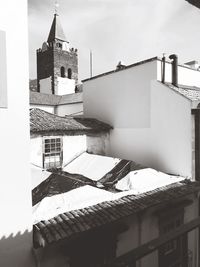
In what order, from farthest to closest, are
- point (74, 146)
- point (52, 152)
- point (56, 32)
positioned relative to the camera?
point (56, 32) < point (74, 146) < point (52, 152)

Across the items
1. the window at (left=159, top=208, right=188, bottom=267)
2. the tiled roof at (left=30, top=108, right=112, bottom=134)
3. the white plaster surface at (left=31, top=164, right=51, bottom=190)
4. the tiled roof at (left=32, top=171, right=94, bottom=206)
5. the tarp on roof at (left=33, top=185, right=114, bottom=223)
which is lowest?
the window at (left=159, top=208, right=188, bottom=267)

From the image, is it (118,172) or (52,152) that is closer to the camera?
(118,172)

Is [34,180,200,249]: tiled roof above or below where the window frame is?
below

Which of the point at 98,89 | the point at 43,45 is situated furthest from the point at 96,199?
the point at 43,45

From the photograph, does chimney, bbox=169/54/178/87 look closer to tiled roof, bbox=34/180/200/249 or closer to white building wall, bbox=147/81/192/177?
white building wall, bbox=147/81/192/177

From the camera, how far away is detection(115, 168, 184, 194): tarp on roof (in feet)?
28.5

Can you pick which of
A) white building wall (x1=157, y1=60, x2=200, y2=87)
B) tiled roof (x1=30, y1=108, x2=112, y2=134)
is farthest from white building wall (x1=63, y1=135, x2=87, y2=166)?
white building wall (x1=157, y1=60, x2=200, y2=87)

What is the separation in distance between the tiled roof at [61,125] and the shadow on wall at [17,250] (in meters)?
6.78

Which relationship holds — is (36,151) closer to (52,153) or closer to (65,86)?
(52,153)

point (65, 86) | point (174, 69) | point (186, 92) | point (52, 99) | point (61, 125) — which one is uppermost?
point (65, 86)

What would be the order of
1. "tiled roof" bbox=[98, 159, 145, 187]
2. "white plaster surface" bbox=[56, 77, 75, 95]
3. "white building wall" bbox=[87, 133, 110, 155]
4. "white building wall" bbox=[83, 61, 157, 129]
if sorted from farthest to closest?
"white plaster surface" bbox=[56, 77, 75, 95]
"white building wall" bbox=[87, 133, 110, 155]
"white building wall" bbox=[83, 61, 157, 129]
"tiled roof" bbox=[98, 159, 145, 187]

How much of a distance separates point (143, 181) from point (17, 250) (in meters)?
5.66

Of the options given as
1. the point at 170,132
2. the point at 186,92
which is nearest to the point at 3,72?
the point at 170,132

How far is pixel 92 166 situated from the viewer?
11070 mm
